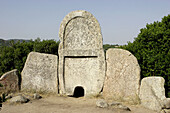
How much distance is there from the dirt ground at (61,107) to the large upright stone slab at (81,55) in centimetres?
64

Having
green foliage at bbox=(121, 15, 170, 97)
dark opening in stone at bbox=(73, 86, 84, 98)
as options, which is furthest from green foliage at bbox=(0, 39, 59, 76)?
green foliage at bbox=(121, 15, 170, 97)

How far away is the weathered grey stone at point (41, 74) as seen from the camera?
344 inches

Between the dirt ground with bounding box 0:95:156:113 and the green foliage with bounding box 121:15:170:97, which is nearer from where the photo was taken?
the dirt ground with bounding box 0:95:156:113

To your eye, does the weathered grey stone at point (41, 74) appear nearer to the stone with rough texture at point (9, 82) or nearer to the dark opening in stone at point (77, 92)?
the stone with rough texture at point (9, 82)

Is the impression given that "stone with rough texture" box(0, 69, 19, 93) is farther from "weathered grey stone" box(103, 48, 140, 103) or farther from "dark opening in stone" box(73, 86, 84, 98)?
"weathered grey stone" box(103, 48, 140, 103)

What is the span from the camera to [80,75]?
8.59 m

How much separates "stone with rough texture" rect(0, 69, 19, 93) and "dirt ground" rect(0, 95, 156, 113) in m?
1.21

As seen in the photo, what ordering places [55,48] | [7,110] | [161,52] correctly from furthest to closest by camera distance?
1. [55,48]
2. [161,52]
3. [7,110]

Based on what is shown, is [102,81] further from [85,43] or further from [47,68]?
[47,68]

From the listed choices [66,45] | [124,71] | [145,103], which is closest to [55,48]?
[66,45]

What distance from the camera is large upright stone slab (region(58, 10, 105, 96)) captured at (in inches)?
329

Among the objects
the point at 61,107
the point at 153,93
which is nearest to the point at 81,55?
the point at 61,107

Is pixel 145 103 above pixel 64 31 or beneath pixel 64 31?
beneath

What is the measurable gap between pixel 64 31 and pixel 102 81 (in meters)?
2.74
